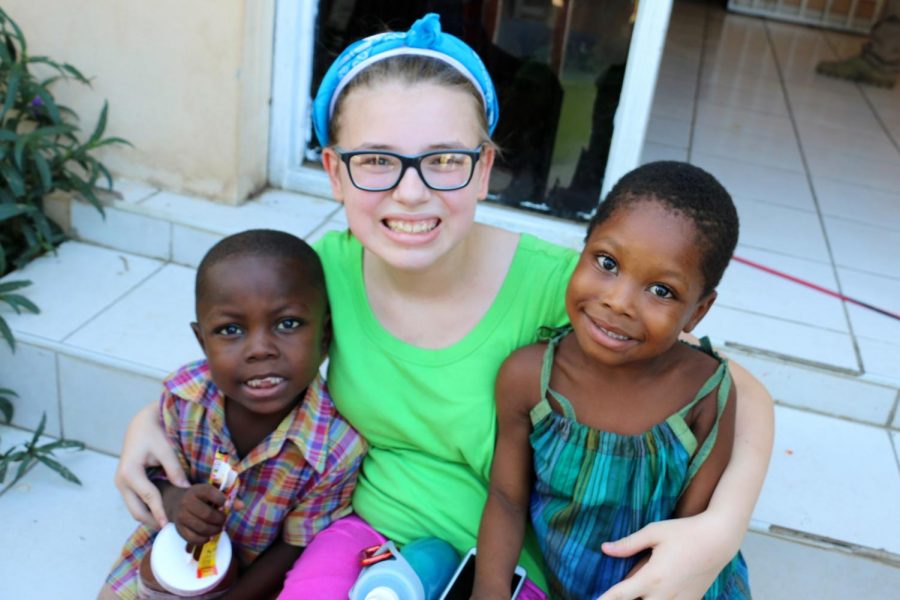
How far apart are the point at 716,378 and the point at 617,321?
228mm

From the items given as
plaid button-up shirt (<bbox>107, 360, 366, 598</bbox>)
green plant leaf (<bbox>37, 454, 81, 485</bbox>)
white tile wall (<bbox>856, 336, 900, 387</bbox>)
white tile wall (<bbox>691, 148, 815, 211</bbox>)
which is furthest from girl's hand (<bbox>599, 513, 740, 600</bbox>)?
white tile wall (<bbox>691, 148, 815, 211</bbox>)

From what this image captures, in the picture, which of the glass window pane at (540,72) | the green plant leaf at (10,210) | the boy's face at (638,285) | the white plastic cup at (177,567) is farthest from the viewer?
the glass window pane at (540,72)

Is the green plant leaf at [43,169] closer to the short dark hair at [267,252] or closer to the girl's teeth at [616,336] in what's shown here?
the short dark hair at [267,252]

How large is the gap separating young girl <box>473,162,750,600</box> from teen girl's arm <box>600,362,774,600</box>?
0.15 ft

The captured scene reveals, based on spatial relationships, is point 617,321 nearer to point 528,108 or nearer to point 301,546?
point 301,546

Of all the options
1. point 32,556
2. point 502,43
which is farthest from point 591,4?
point 32,556

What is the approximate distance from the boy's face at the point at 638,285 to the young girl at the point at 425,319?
8.3 inches

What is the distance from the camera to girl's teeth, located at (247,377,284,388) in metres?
1.60

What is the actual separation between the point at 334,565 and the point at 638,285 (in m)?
0.76

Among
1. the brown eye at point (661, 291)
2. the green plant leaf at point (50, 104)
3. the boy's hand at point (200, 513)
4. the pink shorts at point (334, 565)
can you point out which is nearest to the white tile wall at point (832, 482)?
the pink shorts at point (334, 565)

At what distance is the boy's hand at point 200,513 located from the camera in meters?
1.55

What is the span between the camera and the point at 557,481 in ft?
4.90

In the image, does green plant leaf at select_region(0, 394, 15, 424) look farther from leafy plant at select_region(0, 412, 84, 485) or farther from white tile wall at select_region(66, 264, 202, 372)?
white tile wall at select_region(66, 264, 202, 372)

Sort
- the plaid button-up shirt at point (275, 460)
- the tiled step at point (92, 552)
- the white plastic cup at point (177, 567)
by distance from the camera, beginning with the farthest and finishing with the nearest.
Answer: the tiled step at point (92, 552), the plaid button-up shirt at point (275, 460), the white plastic cup at point (177, 567)
